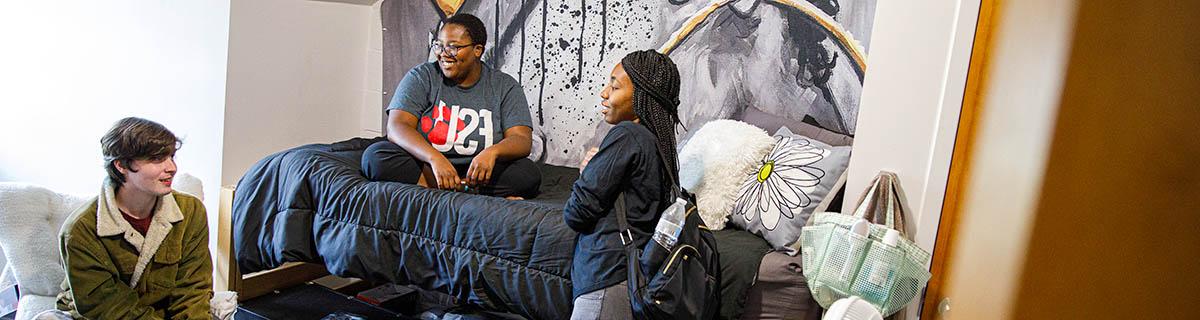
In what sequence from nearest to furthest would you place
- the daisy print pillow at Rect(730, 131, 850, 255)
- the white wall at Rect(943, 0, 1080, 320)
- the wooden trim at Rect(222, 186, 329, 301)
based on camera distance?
the white wall at Rect(943, 0, 1080, 320) → the daisy print pillow at Rect(730, 131, 850, 255) → the wooden trim at Rect(222, 186, 329, 301)

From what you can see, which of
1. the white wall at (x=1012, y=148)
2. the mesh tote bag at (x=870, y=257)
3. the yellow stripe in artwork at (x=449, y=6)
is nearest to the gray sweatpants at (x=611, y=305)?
the mesh tote bag at (x=870, y=257)

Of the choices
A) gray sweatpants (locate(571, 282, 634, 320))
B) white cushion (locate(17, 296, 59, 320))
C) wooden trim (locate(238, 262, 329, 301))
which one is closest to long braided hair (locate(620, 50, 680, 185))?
gray sweatpants (locate(571, 282, 634, 320))

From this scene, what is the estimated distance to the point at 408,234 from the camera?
2607 millimetres

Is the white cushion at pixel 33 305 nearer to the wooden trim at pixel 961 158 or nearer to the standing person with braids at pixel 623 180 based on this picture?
the standing person with braids at pixel 623 180

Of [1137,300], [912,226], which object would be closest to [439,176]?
[912,226]

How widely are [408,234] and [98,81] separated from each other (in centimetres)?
171

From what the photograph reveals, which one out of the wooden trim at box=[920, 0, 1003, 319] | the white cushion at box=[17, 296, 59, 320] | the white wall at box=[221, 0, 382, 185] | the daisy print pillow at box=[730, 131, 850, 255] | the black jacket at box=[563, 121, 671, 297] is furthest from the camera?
the white wall at box=[221, 0, 382, 185]

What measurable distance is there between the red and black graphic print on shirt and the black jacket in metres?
0.86

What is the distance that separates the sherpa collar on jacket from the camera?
200 centimetres

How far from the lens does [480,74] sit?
3.04m

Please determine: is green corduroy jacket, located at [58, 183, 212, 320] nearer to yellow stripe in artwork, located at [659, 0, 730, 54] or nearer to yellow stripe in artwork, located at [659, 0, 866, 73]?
yellow stripe in artwork, located at [659, 0, 730, 54]

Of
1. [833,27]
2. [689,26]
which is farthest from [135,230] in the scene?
[833,27]

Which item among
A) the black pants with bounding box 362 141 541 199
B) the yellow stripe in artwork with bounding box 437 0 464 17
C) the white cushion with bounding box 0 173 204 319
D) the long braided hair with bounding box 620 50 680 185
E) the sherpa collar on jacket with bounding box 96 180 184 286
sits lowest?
the white cushion with bounding box 0 173 204 319

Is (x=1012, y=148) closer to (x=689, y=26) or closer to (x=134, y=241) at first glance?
(x=689, y=26)
